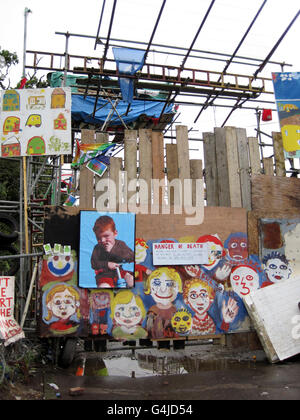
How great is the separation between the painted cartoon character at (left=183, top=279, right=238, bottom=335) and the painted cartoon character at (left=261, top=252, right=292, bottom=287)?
1164 mm

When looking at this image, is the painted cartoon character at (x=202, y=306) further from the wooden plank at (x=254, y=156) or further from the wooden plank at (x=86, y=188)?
the wooden plank at (x=254, y=156)

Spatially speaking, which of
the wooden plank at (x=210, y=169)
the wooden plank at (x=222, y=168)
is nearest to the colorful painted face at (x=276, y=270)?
the wooden plank at (x=222, y=168)

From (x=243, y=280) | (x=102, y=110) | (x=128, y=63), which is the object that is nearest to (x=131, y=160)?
(x=128, y=63)

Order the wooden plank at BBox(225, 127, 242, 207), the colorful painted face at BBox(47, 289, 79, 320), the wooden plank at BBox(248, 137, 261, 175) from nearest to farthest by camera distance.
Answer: the colorful painted face at BBox(47, 289, 79, 320) < the wooden plank at BBox(225, 127, 242, 207) < the wooden plank at BBox(248, 137, 261, 175)

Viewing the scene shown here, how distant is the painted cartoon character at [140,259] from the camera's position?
299 inches

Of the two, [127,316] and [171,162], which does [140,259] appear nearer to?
[127,316]

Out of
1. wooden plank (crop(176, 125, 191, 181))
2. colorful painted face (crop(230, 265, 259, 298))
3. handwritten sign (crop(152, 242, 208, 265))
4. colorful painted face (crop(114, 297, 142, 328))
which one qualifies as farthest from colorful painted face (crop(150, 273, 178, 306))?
wooden plank (crop(176, 125, 191, 181))

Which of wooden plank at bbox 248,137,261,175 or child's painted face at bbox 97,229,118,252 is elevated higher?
wooden plank at bbox 248,137,261,175

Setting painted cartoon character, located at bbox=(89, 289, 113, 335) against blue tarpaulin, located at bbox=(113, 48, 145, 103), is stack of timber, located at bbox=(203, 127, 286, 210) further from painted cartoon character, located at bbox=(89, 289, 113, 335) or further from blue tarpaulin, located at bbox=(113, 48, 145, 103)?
painted cartoon character, located at bbox=(89, 289, 113, 335)

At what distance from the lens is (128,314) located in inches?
292

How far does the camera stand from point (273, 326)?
7121mm

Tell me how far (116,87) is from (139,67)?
2385 mm

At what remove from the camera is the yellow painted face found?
24.9 ft
